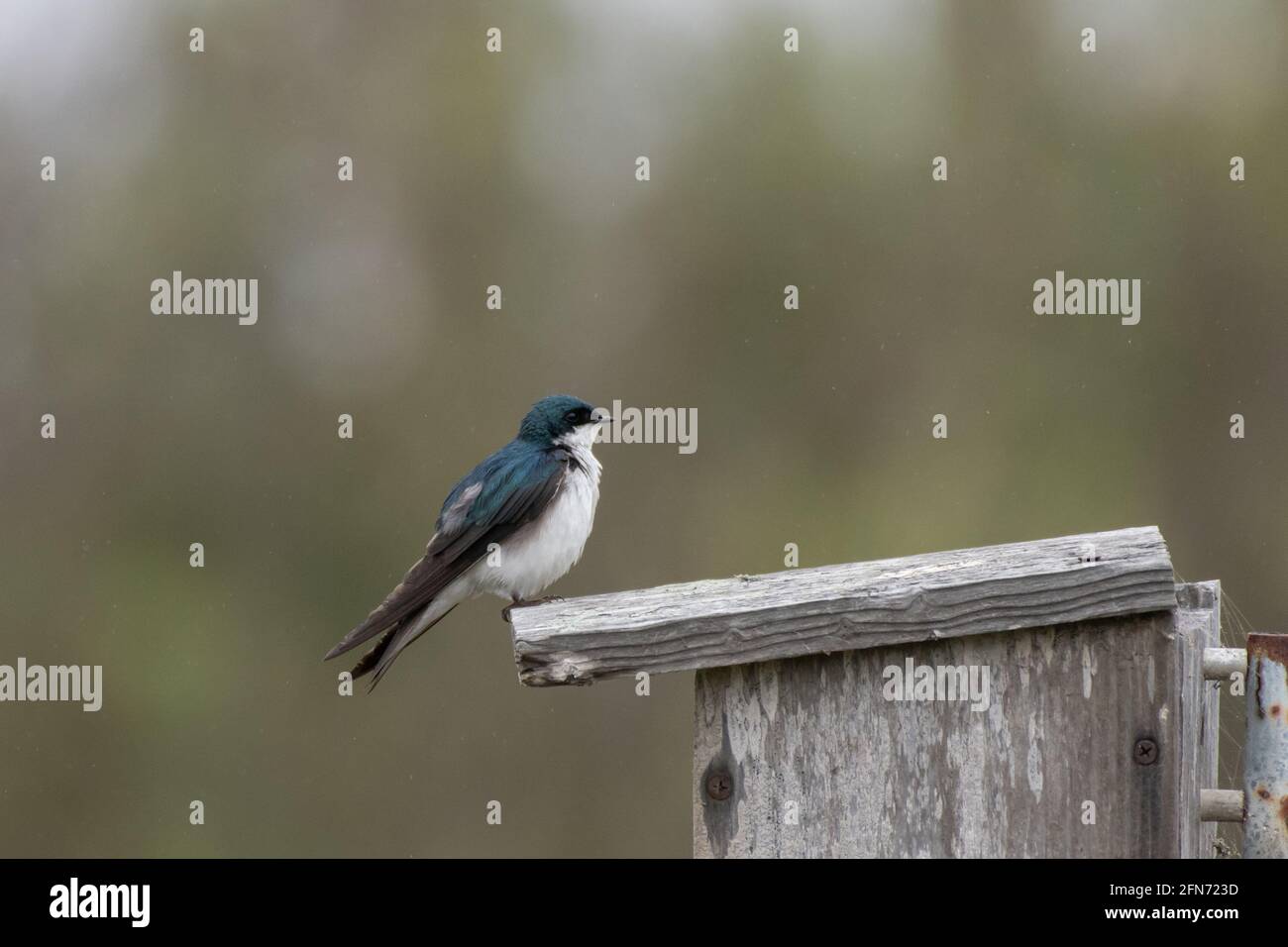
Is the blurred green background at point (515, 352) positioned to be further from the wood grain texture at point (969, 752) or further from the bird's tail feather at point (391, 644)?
the wood grain texture at point (969, 752)

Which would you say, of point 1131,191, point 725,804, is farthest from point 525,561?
point 1131,191

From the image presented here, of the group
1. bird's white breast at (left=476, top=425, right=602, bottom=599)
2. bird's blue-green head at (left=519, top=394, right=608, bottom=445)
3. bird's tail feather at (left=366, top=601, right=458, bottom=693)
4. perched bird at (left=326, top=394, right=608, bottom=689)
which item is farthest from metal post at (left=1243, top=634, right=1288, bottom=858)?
bird's blue-green head at (left=519, top=394, right=608, bottom=445)

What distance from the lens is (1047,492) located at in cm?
1055

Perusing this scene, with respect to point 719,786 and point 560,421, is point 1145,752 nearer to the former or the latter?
point 719,786

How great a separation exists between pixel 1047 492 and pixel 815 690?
783cm

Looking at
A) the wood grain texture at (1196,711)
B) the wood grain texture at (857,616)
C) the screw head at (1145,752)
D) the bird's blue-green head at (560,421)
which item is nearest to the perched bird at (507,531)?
the bird's blue-green head at (560,421)

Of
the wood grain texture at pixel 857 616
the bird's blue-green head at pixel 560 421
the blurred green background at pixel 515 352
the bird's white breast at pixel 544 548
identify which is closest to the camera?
the wood grain texture at pixel 857 616

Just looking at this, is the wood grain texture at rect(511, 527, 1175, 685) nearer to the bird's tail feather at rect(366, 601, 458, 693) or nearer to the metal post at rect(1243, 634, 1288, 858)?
the metal post at rect(1243, 634, 1288, 858)

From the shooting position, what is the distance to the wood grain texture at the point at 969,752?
2.93 m

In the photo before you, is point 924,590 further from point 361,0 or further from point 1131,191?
point 361,0

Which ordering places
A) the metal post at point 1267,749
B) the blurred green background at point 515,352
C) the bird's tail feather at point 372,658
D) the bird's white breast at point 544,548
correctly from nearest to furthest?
the metal post at point 1267,749 → the bird's tail feather at point 372,658 → the bird's white breast at point 544,548 → the blurred green background at point 515,352

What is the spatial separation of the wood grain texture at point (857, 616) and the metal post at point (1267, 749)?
0.65 ft

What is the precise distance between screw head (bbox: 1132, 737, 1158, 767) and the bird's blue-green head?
2.96 m

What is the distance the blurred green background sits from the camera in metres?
10.4
